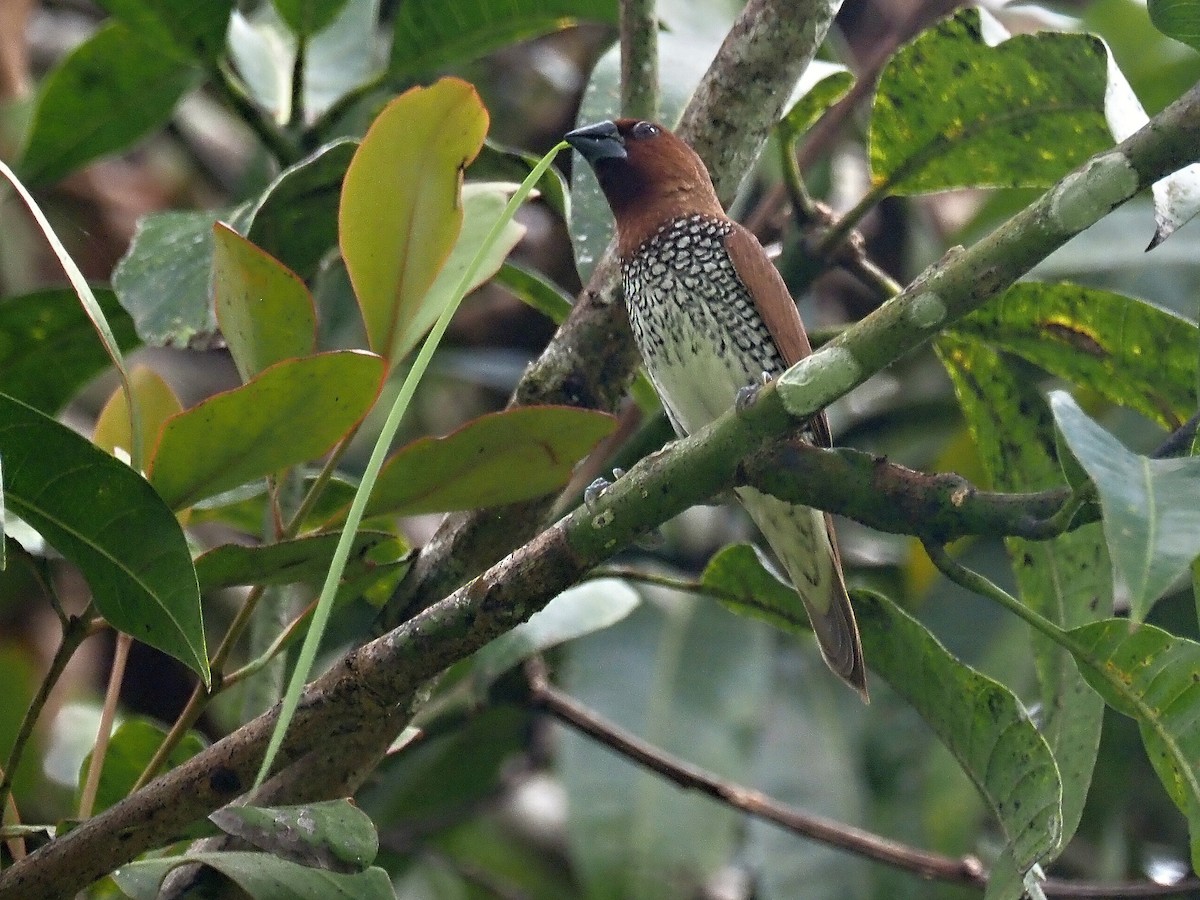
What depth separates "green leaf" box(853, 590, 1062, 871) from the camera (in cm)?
141

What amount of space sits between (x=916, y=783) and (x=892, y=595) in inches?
18.9

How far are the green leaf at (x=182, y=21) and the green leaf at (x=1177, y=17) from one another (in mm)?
1463

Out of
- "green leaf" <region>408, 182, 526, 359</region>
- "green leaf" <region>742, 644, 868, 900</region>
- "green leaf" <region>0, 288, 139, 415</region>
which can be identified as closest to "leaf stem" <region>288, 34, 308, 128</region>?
"green leaf" <region>0, 288, 139, 415</region>

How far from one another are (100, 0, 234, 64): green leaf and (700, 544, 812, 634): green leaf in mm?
1216

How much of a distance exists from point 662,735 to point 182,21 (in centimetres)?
174

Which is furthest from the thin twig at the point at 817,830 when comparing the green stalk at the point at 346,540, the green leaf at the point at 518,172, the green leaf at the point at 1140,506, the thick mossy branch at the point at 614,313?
the green stalk at the point at 346,540

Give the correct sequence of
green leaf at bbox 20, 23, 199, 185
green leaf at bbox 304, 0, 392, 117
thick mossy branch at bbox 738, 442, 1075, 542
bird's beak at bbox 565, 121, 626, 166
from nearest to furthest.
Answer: thick mossy branch at bbox 738, 442, 1075, 542, bird's beak at bbox 565, 121, 626, 166, green leaf at bbox 20, 23, 199, 185, green leaf at bbox 304, 0, 392, 117

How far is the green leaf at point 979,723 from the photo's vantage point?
1.41 metres

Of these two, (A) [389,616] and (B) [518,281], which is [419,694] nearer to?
(A) [389,616]

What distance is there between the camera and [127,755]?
6.23 ft

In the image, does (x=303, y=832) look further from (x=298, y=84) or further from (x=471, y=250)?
(x=298, y=84)

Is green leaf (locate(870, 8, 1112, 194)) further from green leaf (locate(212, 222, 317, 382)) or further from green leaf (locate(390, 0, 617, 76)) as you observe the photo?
green leaf (locate(212, 222, 317, 382))

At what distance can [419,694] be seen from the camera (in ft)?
5.50

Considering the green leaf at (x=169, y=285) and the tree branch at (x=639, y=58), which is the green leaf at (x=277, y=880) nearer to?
the green leaf at (x=169, y=285)
